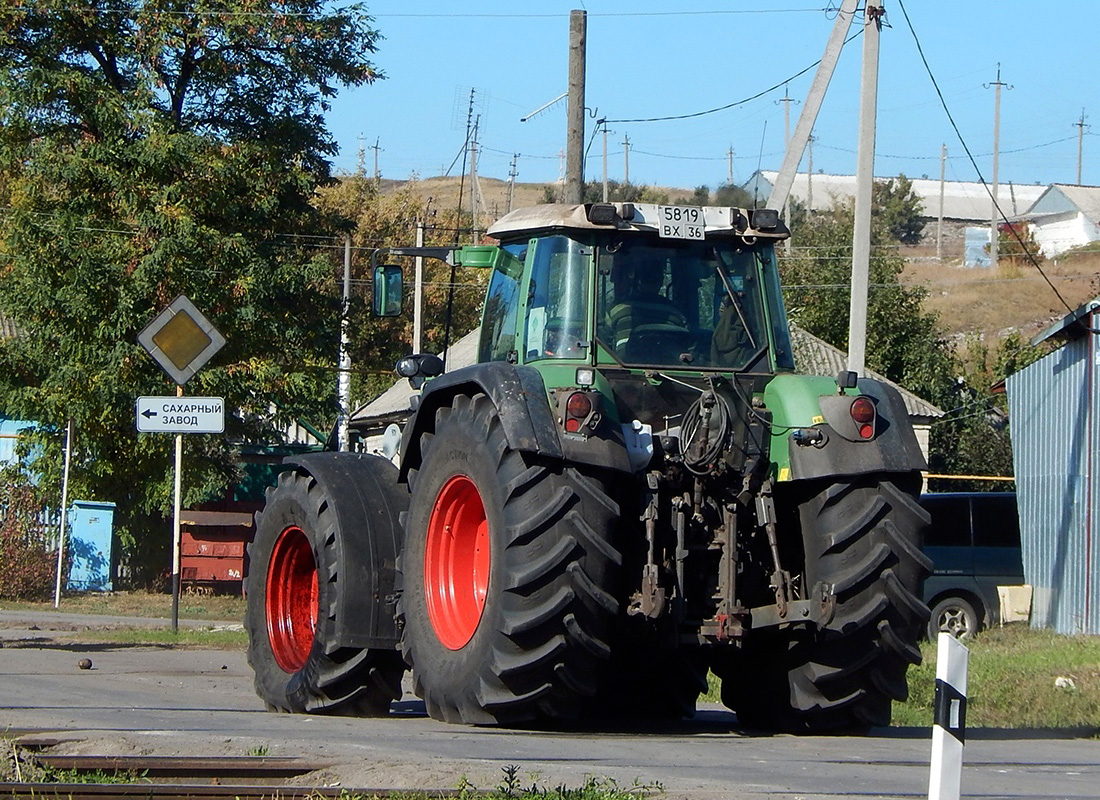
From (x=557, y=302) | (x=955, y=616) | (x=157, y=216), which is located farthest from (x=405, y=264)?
(x=557, y=302)

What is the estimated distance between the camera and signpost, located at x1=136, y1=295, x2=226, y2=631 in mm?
16625

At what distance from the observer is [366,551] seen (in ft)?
29.0

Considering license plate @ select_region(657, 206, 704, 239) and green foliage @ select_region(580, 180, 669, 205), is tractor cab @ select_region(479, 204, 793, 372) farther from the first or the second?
green foliage @ select_region(580, 180, 669, 205)

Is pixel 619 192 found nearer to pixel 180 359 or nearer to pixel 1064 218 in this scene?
pixel 180 359

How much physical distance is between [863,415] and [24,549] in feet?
71.3

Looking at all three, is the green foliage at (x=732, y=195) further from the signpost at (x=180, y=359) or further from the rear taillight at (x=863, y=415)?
the signpost at (x=180, y=359)

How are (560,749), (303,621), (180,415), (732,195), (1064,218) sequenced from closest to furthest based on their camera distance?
(560,749), (303,621), (732,195), (180,415), (1064,218)

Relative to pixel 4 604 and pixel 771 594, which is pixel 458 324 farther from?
pixel 771 594

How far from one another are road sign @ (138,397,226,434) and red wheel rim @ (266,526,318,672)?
7.34 m

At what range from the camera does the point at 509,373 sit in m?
7.75

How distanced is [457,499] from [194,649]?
8.88 m

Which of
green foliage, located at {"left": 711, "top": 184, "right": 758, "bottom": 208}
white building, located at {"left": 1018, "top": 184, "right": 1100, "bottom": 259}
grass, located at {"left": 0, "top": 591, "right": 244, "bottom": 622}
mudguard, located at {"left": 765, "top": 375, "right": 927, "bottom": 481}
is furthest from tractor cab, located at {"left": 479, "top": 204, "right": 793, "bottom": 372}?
white building, located at {"left": 1018, "top": 184, "right": 1100, "bottom": 259}

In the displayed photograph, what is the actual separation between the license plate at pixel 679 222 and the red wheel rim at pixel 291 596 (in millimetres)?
3185

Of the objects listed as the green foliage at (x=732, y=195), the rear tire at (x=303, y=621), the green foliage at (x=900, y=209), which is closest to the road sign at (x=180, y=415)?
the green foliage at (x=732, y=195)
